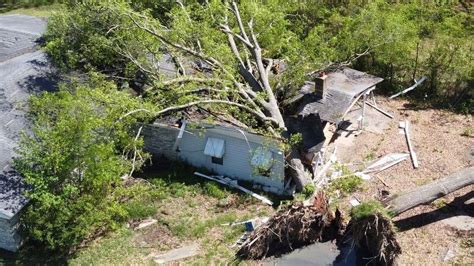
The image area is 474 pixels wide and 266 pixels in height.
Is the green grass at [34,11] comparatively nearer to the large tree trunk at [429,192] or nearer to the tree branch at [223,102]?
the tree branch at [223,102]

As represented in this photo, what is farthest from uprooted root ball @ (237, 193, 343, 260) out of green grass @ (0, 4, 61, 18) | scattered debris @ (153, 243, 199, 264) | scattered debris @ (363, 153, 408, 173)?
green grass @ (0, 4, 61, 18)

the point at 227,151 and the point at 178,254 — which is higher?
the point at 227,151

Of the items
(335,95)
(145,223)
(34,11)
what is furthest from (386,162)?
(34,11)

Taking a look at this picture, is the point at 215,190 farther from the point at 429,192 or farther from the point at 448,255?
the point at 448,255

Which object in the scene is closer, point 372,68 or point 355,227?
point 355,227

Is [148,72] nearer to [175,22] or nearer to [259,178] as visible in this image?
[175,22]

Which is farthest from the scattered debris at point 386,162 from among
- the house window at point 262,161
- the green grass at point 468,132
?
the house window at point 262,161

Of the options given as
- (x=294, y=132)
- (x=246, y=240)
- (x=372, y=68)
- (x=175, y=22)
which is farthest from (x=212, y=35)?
(x=246, y=240)
